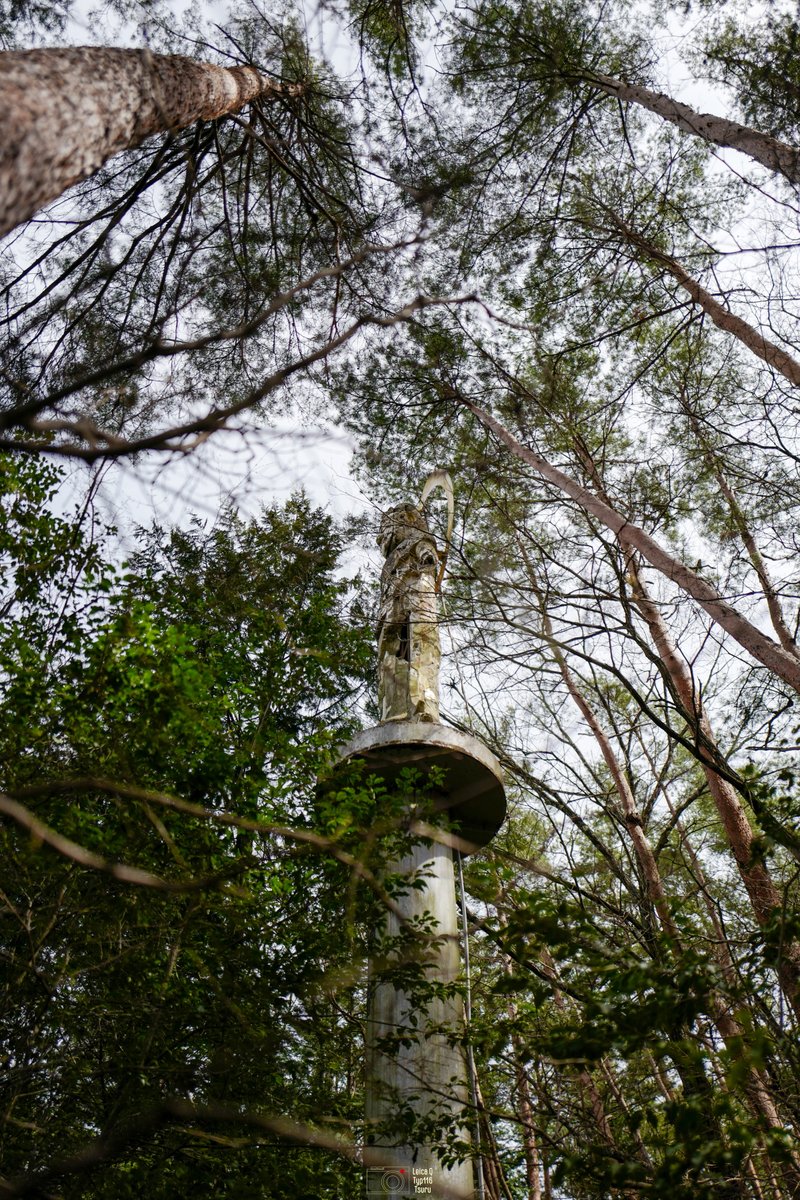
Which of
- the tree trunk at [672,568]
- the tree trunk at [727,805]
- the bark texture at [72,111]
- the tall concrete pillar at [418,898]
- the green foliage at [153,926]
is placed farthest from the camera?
the tree trunk at [727,805]

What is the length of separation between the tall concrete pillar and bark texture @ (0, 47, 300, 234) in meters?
2.53

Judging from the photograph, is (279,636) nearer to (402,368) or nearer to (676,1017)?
(402,368)

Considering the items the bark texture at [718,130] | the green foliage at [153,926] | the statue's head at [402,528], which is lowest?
the green foliage at [153,926]

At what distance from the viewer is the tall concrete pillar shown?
3469mm

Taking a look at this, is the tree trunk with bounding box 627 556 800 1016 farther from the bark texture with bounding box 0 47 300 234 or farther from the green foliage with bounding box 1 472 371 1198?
the bark texture with bounding box 0 47 300 234

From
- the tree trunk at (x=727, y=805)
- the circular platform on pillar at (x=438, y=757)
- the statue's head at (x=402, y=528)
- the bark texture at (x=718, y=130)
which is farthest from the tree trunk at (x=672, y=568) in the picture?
the bark texture at (x=718, y=130)

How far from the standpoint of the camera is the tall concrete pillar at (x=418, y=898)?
3.47 m

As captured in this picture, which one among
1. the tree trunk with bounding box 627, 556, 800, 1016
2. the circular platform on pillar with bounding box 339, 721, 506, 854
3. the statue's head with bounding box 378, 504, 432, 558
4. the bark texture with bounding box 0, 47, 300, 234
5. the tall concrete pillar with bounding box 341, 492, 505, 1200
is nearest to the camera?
the bark texture with bounding box 0, 47, 300, 234

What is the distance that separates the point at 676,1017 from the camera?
1.99 metres

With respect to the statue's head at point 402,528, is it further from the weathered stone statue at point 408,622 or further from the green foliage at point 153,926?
the green foliage at point 153,926

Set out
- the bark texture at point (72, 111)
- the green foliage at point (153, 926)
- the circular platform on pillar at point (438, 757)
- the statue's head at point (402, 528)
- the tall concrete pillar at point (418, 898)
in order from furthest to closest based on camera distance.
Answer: the statue's head at point (402, 528) < the circular platform on pillar at point (438, 757) < the tall concrete pillar at point (418, 898) < the green foliage at point (153, 926) < the bark texture at point (72, 111)

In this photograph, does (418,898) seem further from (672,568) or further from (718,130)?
(718,130)

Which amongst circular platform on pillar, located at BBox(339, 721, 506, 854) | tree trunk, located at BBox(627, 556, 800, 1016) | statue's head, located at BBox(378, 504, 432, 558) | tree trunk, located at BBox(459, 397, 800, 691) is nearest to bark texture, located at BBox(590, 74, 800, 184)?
tree trunk, located at BBox(459, 397, 800, 691)

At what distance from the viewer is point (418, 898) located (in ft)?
14.1
